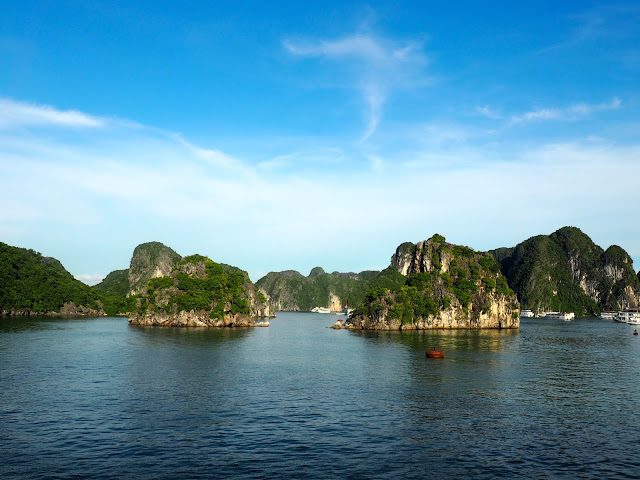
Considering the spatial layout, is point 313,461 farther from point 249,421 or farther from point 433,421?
point 433,421

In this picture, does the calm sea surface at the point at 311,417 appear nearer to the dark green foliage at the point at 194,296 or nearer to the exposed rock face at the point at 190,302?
the dark green foliage at the point at 194,296

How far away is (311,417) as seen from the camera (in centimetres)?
4709

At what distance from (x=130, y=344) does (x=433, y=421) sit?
81.1 meters

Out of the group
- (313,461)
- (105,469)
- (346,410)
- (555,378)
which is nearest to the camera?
(105,469)

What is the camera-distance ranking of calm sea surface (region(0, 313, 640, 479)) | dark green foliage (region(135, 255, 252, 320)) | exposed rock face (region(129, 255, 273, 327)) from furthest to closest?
1. exposed rock face (region(129, 255, 273, 327))
2. dark green foliage (region(135, 255, 252, 320))
3. calm sea surface (region(0, 313, 640, 479))

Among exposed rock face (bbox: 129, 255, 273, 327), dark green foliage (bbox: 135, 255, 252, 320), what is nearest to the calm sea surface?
dark green foliage (bbox: 135, 255, 252, 320)

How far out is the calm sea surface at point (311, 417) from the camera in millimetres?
34344

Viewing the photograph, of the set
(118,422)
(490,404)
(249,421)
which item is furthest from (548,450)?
(118,422)

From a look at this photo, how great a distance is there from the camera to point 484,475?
108 feet

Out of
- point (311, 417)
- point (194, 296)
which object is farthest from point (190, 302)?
point (311, 417)

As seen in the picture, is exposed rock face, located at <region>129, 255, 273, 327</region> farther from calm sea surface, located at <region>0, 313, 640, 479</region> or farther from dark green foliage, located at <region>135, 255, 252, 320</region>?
calm sea surface, located at <region>0, 313, 640, 479</region>

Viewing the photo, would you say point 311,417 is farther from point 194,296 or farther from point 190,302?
point 194,296

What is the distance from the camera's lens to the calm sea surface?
34.3 metres

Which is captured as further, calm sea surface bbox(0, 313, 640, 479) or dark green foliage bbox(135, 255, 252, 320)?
dark green foliage bbox(135, 255, 252, 320)
